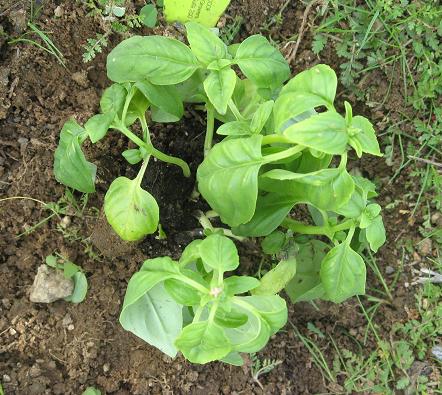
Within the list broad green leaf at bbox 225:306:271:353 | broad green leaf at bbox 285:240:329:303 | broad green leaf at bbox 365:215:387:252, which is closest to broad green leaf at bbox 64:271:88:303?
broad green leaf at bbox 225:306:271:353

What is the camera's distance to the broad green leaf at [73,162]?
127 centimetres

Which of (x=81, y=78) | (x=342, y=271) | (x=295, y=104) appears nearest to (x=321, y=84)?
(x=295, y=104)

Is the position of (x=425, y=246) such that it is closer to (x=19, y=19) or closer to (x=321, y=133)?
(x=321, y=133)

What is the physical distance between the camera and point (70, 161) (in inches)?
50.3

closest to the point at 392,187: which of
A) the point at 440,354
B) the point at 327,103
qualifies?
the point at 440,354

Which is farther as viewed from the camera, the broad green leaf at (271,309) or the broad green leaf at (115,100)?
the broad green leaf at (115,100)

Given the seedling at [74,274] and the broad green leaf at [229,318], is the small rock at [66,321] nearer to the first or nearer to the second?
the seedling at [74,274]

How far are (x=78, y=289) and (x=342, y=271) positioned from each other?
2.39 feet

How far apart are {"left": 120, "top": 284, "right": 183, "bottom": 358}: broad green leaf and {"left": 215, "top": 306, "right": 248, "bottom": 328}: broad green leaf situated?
0.21 meters

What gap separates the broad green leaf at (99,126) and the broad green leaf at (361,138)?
1.63 ft

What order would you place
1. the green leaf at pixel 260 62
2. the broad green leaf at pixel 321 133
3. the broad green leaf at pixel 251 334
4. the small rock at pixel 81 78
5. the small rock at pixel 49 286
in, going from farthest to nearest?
the small rock at pixel 81 78 → the small rock at pixel 49 286 → the green leaf at pixel 260 62 → the broad green leaf at pixel 251 334 → the broad green leaf at pixel 321 133

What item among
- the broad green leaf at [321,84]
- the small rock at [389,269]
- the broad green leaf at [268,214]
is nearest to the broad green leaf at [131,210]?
the broad green leaf at [268,214]

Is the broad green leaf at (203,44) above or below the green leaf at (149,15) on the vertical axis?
above

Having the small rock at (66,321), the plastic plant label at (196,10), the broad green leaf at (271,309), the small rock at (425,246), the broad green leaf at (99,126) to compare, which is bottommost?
the small rock at (66,321)
